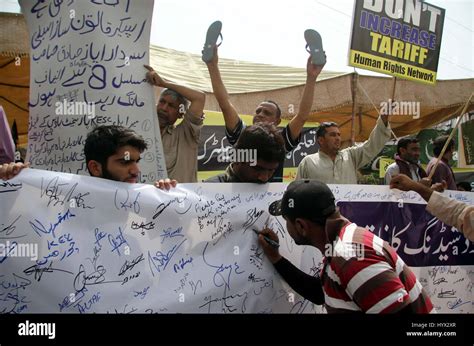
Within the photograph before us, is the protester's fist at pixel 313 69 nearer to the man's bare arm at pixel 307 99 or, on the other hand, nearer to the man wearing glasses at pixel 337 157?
the man's bare arm at pixel 307 99

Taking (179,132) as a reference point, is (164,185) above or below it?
below

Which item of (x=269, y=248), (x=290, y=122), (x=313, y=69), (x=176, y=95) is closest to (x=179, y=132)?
(x=176, y=95)

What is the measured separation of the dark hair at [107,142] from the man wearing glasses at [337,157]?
149cm

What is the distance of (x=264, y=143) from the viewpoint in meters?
2.48

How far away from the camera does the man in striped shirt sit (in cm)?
174

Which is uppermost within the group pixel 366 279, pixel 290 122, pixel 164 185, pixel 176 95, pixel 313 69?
pixel 313 69

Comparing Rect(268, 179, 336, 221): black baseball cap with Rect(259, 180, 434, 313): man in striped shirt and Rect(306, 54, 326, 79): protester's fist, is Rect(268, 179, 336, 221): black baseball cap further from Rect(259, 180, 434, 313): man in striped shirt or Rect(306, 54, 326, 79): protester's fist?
Rect(306, 54, 326, 79): protester's fist

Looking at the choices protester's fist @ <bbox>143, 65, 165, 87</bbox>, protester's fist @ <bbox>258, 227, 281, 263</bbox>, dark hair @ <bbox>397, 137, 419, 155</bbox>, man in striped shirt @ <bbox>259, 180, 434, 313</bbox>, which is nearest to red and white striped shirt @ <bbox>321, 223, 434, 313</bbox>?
man in striped shirt @ <bbox>259, 180, 434, 313</bbox>

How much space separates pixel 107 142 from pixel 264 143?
2.35 feet
